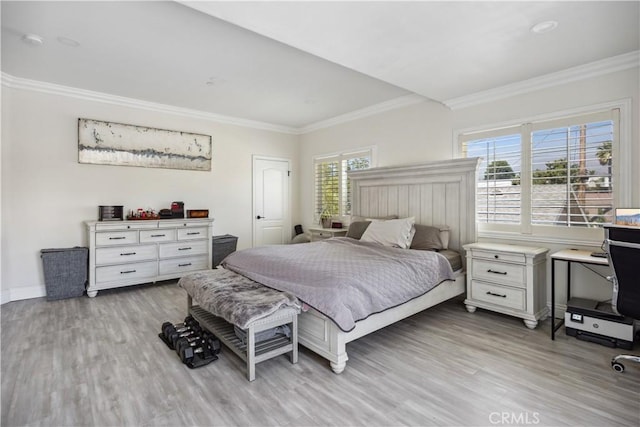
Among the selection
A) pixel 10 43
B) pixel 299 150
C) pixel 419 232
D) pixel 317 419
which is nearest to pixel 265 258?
pixel 317 419

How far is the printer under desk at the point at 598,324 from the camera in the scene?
2631mm

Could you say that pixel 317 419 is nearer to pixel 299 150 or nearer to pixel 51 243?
pixel 51 243

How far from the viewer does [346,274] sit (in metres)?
2.60

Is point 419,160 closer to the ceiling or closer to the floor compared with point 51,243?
closer to the ceiling

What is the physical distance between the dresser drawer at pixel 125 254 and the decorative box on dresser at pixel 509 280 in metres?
4.02

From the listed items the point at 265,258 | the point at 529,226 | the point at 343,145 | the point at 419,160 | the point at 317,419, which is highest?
the point at 343,145

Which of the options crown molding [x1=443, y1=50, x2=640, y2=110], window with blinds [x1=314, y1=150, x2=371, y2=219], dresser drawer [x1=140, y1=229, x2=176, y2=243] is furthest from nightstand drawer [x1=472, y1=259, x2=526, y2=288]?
dresser drawer [x1=140, y1=229, x2=176, y2=243]

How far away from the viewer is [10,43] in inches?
120

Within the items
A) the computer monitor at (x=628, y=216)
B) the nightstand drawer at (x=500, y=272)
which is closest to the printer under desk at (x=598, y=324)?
the nightstand drawer at (x=500, y=272)

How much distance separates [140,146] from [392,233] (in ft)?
12.5

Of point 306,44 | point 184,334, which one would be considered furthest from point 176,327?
point 306,44

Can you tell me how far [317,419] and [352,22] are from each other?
250 cm

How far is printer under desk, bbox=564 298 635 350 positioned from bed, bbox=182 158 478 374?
3.36 feet

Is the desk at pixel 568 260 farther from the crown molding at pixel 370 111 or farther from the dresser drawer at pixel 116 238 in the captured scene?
the dresser drawer at pixel 116 238
